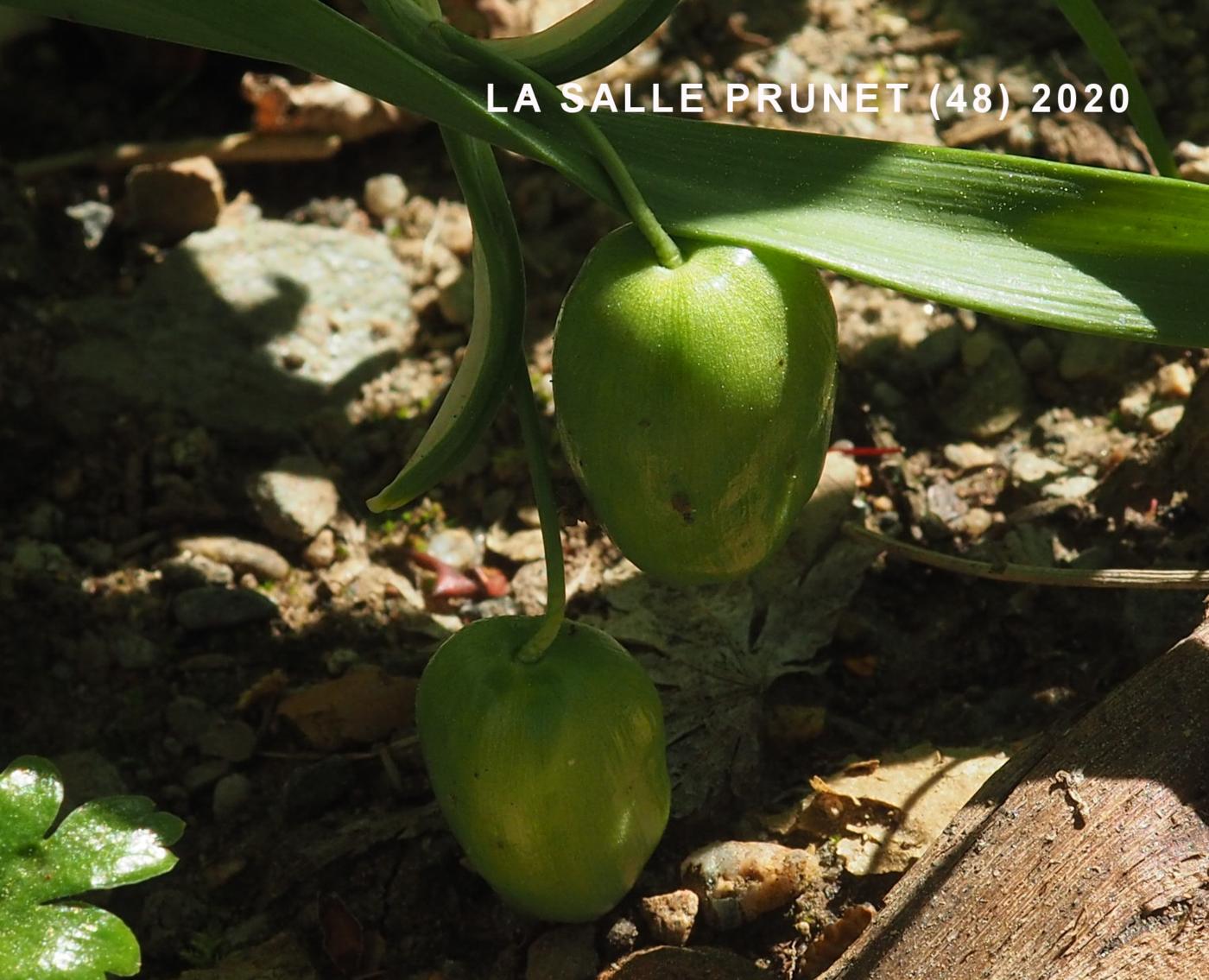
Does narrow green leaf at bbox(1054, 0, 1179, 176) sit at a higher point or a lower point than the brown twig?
higher

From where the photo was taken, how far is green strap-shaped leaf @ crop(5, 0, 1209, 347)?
99cm

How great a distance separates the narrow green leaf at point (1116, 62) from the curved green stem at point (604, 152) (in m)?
0.50

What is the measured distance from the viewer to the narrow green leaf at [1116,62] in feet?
4.17

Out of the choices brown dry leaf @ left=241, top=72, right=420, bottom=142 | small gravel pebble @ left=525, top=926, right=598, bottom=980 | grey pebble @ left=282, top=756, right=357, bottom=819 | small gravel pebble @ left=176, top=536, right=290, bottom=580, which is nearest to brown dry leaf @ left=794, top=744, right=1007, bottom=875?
small gravel pebble @ left=525, top=926, right=598, bottom=980

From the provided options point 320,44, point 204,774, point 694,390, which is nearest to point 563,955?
point 204,774

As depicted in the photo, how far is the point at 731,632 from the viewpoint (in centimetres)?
145

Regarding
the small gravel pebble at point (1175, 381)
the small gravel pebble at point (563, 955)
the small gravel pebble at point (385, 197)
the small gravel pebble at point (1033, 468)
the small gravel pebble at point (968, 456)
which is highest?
the small gravel pebble at point (385, 197)

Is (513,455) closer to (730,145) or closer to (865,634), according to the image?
(865,634)

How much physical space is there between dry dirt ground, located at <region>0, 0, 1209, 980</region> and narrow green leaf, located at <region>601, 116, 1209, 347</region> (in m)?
0.32

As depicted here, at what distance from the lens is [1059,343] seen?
5.72 feet

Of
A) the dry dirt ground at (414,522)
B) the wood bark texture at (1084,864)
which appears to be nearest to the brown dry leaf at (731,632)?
the dry dirt ground at (414,522)

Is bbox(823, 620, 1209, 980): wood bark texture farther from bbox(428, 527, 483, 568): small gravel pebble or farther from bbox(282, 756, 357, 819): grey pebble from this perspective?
bbox(428, 527, 483, 568): small gravel pebble

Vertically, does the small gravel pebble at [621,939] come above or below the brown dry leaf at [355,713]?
below

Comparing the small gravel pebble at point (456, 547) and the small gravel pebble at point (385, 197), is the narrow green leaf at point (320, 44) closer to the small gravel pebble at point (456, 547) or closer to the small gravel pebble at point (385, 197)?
the small gravel pebble at point (456, 547)
